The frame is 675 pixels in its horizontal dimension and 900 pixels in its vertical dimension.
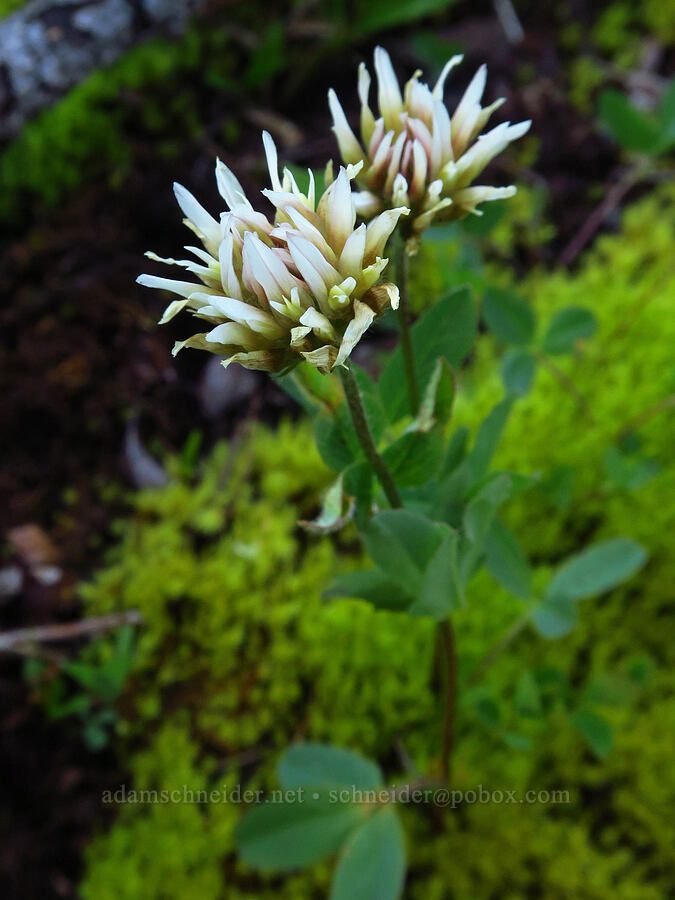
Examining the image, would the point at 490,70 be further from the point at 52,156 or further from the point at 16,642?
the point at 16,642

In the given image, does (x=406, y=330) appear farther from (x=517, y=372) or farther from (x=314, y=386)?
(x=517, y=372)

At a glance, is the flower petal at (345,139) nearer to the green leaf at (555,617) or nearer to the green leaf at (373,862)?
the green leaf at (555,617)

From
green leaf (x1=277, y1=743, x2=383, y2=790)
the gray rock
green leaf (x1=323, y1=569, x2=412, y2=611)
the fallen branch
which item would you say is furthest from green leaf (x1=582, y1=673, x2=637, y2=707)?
the gray rock

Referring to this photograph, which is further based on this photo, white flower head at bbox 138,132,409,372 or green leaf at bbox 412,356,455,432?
green leaf at bbox 412,356,455,432

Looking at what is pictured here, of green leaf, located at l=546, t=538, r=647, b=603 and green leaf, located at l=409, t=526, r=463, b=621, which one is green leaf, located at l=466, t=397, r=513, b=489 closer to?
green leaf, located at l=409, t=526, r=463, b=621

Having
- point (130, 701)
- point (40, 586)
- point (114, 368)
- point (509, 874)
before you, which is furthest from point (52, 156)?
point (509, 874)

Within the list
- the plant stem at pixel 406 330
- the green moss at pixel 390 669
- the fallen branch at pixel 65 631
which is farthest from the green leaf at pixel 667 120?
the fallen branch at pixel 65 631

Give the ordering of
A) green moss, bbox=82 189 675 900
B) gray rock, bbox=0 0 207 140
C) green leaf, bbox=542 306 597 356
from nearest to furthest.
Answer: green moss, bbox=82 189 675 900 → green leaf, bbox=542 306 597 356 → gray rock, bbox=0 0 207 140
